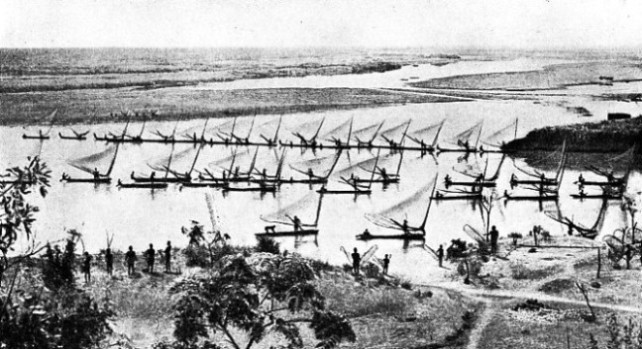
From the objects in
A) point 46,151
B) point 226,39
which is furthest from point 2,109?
point 226,39

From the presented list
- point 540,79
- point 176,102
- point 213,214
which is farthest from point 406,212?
point 540,79

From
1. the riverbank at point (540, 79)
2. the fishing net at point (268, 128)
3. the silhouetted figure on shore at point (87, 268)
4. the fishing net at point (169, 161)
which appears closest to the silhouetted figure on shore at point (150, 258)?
the silhouetted figure on shore at point (87, 268)

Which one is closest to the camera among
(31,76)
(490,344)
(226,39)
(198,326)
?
(198,326)

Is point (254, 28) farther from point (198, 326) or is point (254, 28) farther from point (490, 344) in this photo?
point (198, 326)

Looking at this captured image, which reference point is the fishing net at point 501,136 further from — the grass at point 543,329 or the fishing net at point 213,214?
the grass at point 543,329

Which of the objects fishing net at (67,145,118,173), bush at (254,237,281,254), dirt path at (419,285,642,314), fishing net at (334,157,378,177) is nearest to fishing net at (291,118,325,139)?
fishing net at (334,157,378,177)

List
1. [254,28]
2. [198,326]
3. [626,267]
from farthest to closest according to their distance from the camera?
1. [254,28]
2. [626,267]
3. [198,326]
